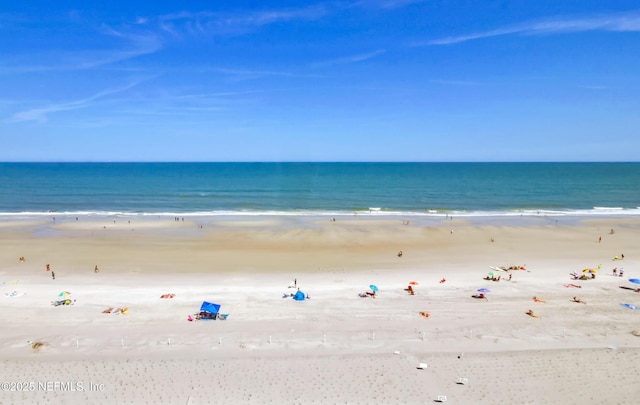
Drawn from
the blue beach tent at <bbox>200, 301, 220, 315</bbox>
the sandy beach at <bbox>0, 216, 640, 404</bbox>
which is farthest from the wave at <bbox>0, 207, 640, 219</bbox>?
the blue beach tent at <bbox>200, 301, 220, 315</bbox>

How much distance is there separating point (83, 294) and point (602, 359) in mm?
28117

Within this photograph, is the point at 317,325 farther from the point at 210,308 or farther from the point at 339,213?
the point at 339,213

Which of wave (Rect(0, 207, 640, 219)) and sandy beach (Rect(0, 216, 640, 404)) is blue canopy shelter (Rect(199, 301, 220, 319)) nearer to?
sandy beach (Rect(0, 216, 640, 404))

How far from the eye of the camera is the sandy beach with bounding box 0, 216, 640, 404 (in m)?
14.5

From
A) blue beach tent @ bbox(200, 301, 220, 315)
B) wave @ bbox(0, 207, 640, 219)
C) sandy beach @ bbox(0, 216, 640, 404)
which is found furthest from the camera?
wave @ bbox(0, 207, 640, 219)

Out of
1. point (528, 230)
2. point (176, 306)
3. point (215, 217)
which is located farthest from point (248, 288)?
point (528, 230)

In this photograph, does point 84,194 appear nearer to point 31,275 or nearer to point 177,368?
point 31,275

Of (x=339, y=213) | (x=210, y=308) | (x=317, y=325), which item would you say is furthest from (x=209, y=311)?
(x=339, y=213)

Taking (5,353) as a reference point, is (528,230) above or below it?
above

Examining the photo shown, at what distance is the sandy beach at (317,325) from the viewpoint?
1453 centimetres

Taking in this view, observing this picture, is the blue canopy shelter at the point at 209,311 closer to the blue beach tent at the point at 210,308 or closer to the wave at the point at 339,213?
the blue beach tent at the point at 210,308

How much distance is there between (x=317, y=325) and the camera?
64.1 feet

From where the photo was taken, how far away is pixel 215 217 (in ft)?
Answer: 175

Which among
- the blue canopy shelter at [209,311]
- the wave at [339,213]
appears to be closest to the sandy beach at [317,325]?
the blue canopy shelter at [209,311]
